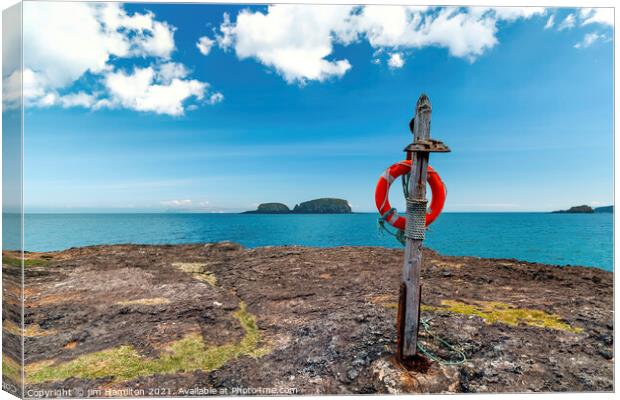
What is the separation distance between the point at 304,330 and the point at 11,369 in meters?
4.23

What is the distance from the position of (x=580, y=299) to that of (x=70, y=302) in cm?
1139

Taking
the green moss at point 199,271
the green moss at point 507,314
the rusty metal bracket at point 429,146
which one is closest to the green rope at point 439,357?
the green moss at point 507,314

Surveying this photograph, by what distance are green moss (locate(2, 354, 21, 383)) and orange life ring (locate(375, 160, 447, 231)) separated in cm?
543

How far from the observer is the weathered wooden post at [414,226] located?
4.29 m

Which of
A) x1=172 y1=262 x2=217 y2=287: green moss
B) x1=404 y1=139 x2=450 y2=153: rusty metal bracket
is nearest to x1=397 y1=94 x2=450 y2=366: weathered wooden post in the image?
x1=404 y1=139 x2=450 y2=153: rusty metal bracket

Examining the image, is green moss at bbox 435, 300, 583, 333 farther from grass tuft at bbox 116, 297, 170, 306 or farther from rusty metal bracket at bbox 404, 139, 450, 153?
grass tuft at bbox 116, 297, 170, 306

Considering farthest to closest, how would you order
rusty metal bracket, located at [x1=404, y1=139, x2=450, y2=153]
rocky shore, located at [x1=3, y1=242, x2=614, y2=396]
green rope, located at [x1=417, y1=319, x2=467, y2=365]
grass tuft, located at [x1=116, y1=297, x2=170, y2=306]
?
1. grass tuft, located at [x1=116, y1=297, x2=170, y2=306]
2. green rope, located at [x1=417, y1=319, x2=467, y2=365]
3. rocky shore, located at [x1=3, y1=242, x2=614, y2=396]
4. rusty metal bracket, located at [x1=404, y1=139, x2=450, y2=153]

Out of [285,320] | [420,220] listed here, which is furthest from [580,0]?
[285,320]

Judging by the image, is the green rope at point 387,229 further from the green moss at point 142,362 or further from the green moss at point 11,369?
the green moss at point 11,369

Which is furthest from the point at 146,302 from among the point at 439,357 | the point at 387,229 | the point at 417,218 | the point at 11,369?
the point at 417,218

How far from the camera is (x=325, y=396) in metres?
4.29

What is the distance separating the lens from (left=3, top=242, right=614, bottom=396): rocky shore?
14.5 feet

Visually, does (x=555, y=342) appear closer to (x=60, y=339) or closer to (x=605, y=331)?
(x=605, y=331)

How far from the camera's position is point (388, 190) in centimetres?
484
